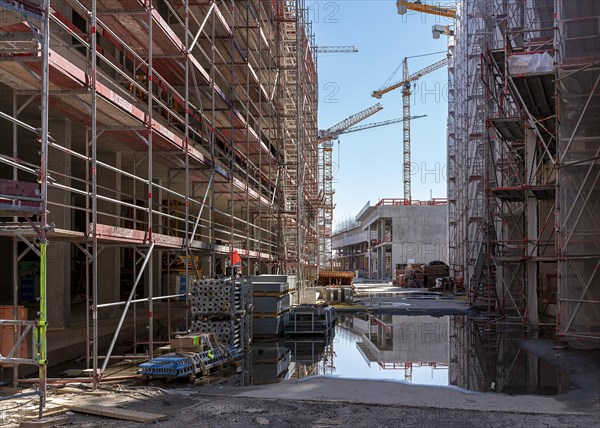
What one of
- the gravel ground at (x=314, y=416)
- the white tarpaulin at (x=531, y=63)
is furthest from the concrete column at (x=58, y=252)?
the white tarpaulin at (x=531, y=63)

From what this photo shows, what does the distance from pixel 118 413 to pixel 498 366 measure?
26.5 ft

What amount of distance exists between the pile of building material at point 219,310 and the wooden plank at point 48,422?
5.74m

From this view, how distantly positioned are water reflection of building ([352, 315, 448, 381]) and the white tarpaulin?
7501 mm

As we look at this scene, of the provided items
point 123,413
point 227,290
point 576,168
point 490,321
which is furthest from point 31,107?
point 490,321

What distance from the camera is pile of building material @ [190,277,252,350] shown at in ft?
45.6

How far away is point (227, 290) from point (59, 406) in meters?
5.89

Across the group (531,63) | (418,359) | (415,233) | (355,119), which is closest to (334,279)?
(531,63)

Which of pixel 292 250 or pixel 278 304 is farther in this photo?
pixel 292 250

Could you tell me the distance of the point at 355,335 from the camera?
746 inches

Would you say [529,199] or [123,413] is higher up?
[529,199]

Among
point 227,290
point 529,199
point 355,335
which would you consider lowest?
point 355,335

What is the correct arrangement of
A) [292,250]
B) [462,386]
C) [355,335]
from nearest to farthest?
1. [462,386]
2. [355,335]
3. [292,250]

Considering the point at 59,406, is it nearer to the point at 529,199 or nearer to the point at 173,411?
the point at 173,411

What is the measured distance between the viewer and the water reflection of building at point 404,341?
13973mm
